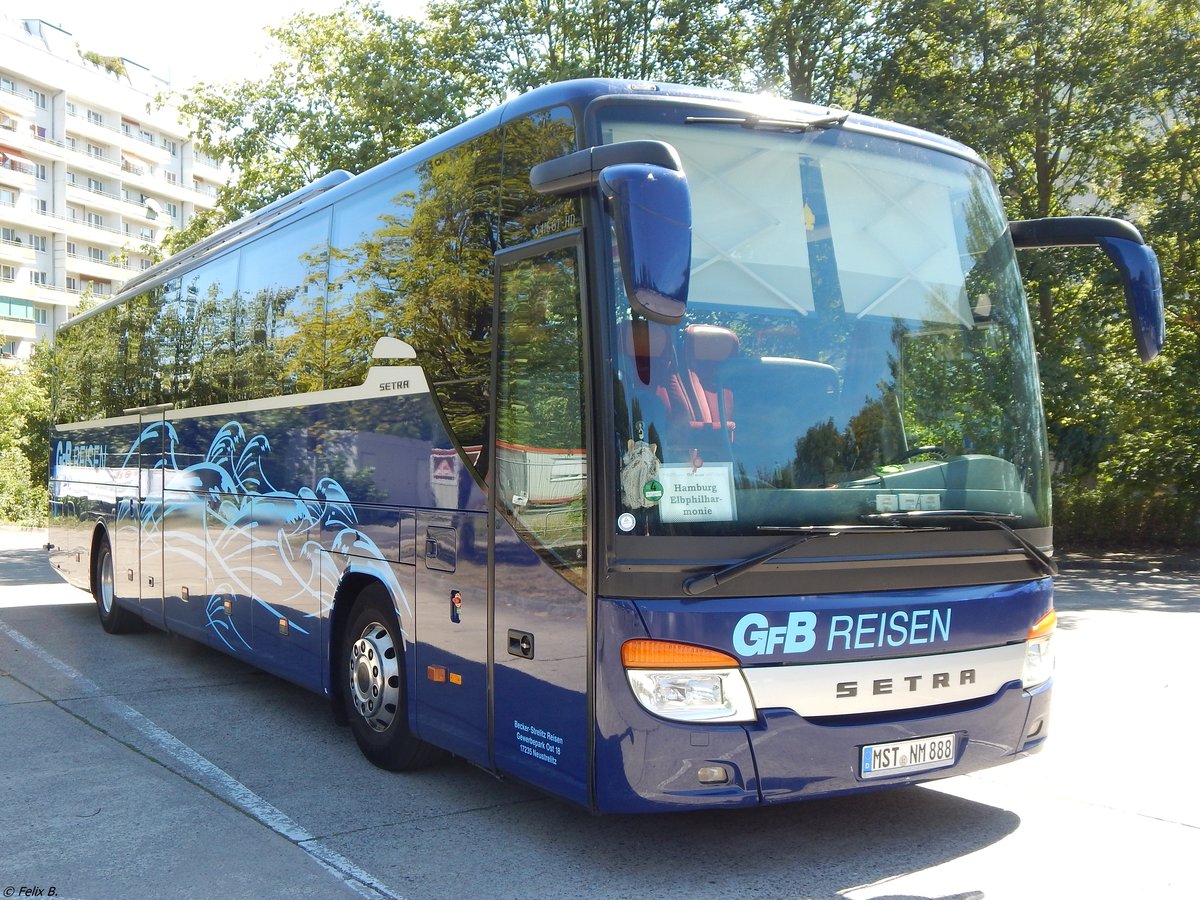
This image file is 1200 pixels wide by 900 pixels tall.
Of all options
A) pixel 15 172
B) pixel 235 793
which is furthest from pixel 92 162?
pixel 235 793

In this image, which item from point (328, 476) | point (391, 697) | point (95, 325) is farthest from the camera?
point (95, 325)

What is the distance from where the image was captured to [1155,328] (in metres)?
5.66

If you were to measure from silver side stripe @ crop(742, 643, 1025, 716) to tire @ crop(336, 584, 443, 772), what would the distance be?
Answer: 237 centimetres

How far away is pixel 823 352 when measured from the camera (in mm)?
4918

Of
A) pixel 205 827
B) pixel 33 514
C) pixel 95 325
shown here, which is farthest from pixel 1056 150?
pixel 33 514

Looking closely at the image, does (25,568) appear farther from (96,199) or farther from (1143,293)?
(96,199)

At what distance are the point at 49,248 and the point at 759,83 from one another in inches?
3030

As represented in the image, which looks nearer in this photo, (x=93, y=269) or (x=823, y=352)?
(x=823, y=352)

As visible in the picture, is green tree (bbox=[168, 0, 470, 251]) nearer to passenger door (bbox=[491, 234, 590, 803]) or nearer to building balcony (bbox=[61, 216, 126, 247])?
passenger door (bbox=[491, 234, 590, 803])

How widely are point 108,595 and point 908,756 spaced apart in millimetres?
9449

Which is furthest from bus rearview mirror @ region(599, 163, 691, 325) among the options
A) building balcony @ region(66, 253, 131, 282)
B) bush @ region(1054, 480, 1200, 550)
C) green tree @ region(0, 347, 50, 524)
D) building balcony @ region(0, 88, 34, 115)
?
building balcony @ region(66, 253, 131, 282)

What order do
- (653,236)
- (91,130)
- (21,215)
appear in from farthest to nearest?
(91,130), (21,215), (653,236)

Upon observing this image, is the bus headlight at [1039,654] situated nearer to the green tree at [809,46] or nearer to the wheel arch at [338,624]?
the wheel arch at [338,624]

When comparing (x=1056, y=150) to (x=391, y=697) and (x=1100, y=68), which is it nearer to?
(x=1100, y=68)
